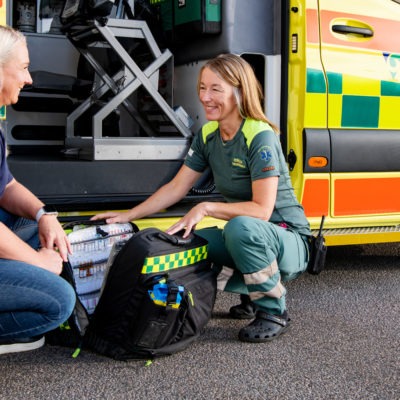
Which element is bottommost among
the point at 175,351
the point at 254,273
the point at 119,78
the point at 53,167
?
the point at 175,351

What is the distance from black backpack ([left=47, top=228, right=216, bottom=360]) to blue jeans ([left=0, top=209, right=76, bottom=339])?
242mm

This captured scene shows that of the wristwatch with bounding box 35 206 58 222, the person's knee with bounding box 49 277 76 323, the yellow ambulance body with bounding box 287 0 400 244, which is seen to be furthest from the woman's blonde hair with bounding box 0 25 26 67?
the yellow ambulance body with bounding box 287 0 400 244

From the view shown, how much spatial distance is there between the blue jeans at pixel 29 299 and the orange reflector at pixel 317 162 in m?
1.53

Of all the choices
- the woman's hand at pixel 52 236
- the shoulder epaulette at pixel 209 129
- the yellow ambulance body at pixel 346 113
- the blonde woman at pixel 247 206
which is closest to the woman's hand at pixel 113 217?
the blonde woman at pixel 247 206

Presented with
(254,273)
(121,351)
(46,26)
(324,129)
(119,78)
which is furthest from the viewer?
(46,26)

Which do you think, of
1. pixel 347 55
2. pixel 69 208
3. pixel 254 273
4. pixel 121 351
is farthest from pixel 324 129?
pixel 121 351

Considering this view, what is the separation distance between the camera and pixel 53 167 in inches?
108

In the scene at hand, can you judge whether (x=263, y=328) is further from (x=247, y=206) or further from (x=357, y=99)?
(x=357, y=99)

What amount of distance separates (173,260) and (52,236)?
0.41 m

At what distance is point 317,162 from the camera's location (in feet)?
10.4

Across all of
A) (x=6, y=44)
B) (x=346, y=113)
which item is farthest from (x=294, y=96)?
(x=6, y=44)

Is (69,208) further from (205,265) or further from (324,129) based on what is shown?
(324,129)

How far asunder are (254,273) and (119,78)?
5.26 feet

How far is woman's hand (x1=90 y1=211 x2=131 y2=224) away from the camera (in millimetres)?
2537
